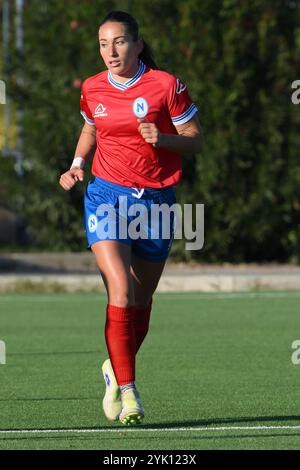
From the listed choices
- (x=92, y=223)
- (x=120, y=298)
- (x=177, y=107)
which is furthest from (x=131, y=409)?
(x=177, y=107)

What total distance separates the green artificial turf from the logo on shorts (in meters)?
1.05

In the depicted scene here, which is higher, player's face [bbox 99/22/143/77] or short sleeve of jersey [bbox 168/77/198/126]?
player's face [bbox 99/22/143/77]

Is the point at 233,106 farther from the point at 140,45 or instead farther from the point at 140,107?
the point at 140,107

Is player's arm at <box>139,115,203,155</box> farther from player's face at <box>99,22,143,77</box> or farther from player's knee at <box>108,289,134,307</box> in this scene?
player's knee at <box>108,289,134,307</box>

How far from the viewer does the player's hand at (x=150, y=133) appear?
25.2 ft

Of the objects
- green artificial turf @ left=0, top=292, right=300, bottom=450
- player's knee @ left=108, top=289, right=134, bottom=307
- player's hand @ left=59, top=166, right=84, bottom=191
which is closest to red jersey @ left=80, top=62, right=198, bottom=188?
player's hand @ left=59, top=166, right=84, bottom=191

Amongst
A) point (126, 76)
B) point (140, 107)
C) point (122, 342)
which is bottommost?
point (122, 342)

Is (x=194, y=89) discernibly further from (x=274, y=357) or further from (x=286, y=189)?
(x=274, y=357)

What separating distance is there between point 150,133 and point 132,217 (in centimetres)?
53

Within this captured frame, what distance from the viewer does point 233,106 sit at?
2231 cm

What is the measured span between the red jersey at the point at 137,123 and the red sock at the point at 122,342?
2.36ft

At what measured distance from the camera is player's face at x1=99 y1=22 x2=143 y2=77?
7.91m
